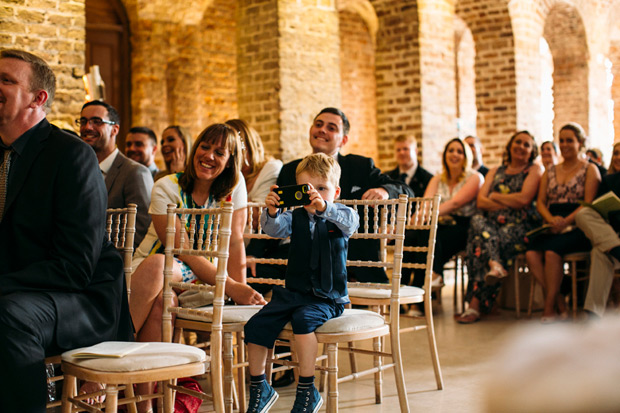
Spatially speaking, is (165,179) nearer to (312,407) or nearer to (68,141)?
(68,141)

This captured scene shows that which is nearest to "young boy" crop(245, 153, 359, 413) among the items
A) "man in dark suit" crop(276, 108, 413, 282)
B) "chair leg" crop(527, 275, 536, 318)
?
"man in dark suit" crop(276, 108, 413, 282)

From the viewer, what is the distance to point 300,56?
779 cm

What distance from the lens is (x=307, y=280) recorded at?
8.73ft

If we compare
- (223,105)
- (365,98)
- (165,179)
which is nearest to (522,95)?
(365,98)


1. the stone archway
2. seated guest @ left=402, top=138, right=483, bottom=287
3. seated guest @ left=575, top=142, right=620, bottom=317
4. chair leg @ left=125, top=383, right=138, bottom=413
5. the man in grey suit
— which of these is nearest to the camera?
chair leg @ left=125, top=383, right=138, bottom=413

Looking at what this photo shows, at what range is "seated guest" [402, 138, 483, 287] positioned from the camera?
6070 millimetres

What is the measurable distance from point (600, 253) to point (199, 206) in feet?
11.0

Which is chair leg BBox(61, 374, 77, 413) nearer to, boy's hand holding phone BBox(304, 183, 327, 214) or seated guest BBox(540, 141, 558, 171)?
boy's hand holding phone BBox(304, 183, 327, 214)

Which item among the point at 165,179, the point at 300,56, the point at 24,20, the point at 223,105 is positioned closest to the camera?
the point at 165,179

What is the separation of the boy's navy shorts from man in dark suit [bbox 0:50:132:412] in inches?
22.1

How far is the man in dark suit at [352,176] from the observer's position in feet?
12.2

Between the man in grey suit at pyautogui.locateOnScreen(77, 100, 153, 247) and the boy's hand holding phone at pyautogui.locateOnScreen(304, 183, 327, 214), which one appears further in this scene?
the man in grey suit at pyautogui.locateOnScreen(77, 100, 153, 247)

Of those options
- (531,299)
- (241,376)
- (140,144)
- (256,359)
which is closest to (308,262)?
(256,359)

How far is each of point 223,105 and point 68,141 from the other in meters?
9.96
